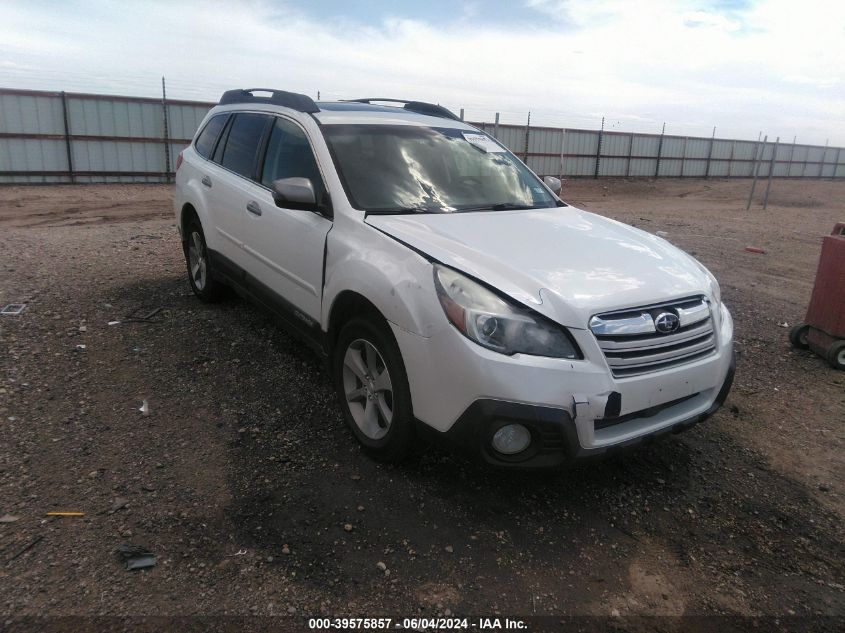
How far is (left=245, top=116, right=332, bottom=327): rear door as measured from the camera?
3.60 m

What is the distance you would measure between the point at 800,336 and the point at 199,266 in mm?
5162

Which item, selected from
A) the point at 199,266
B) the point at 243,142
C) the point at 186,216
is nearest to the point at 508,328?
the point at 243,142

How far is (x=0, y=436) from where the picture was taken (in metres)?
3.39

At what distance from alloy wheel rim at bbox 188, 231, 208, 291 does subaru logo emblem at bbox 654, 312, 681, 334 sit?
391 centimetres

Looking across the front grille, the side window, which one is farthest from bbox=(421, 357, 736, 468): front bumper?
the side window

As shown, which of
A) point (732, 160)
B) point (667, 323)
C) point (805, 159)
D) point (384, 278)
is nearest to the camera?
point (667, 323)

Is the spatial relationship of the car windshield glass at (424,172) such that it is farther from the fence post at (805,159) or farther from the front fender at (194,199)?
the fence post at (805,159)

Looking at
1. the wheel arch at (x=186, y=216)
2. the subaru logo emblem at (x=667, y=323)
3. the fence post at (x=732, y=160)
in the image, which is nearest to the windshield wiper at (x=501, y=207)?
the subaru logo emblem at (x=667, y=323)

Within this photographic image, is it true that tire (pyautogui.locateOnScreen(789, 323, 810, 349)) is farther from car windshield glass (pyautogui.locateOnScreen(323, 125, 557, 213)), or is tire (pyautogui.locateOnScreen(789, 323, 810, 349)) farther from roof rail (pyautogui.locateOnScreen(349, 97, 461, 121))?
roof rail (pyautogui.locateOnScreen(349, 97, 461, 121))

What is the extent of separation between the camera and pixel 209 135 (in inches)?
214

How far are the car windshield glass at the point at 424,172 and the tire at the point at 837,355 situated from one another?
8.36ft

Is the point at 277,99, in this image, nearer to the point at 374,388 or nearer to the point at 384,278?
the point at 384,278

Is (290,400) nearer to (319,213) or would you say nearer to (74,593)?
(319,213)

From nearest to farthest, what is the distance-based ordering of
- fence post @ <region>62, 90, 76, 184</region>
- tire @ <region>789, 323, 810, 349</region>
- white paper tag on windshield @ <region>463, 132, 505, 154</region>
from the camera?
white paper tag on windshield @ <region>463, 132, 505, 154</region>, tire @ <region>789, 323, 810, 349</region>, fence post @ <region>62, 90, 76, 184</region>
